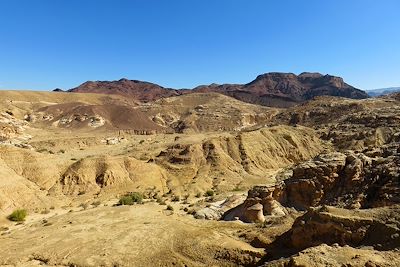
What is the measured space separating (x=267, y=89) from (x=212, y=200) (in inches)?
6321

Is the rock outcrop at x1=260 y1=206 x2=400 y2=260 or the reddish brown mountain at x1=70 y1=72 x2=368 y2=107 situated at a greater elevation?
the reddish brown mountain at x1=70 y1=72 x2=368 y2=107

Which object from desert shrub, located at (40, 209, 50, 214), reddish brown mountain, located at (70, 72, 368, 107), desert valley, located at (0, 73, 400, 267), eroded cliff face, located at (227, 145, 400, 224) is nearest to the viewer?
desert valley, located at (0, 73, 400, 267)

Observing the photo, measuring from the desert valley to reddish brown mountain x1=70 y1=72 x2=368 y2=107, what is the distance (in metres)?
93.3

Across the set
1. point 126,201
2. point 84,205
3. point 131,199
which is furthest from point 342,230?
point 84,205

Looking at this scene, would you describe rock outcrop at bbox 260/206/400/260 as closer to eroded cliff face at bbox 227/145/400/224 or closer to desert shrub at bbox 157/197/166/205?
eroded cliff face at bbox 227/145/400/224

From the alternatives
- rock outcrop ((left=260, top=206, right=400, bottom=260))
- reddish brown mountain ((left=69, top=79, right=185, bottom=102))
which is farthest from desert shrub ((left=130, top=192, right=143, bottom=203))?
reddish brown mountain ((left=69, top=79, right=185, bottom=102))

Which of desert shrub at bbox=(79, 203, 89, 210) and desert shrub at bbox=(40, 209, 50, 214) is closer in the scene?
desert shrub at bbox=(40, 209, 50, 214)

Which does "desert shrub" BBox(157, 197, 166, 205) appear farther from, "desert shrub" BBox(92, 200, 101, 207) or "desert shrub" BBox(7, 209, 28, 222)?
"desert shrub" BBox(7, 209, 28, 222)

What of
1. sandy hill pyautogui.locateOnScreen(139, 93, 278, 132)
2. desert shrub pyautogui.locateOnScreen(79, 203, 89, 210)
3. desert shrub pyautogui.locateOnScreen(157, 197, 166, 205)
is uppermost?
sandy hill pyautogui.locateOnScreen(139, 93, 278, 132)

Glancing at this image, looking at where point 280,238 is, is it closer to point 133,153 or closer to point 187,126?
point 133,153

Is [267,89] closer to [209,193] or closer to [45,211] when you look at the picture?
[209,193]

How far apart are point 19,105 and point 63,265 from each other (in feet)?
300

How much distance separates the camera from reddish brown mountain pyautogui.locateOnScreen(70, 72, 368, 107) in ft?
537

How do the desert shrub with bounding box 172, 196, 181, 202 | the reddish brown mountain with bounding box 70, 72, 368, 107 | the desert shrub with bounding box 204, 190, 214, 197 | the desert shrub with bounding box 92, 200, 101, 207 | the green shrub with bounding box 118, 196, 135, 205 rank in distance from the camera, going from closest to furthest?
the green shrub with bounding box 118, 196, 135, 205, the desert shrub with bounding box 92, 200, 101, 207, the desert shrub with bounding box 172, 196, 181, 202, the desert shrub with bounding box 204, 190, 214, 197, the reddish brown mountain with bounding box 70, 72, 368, 107
